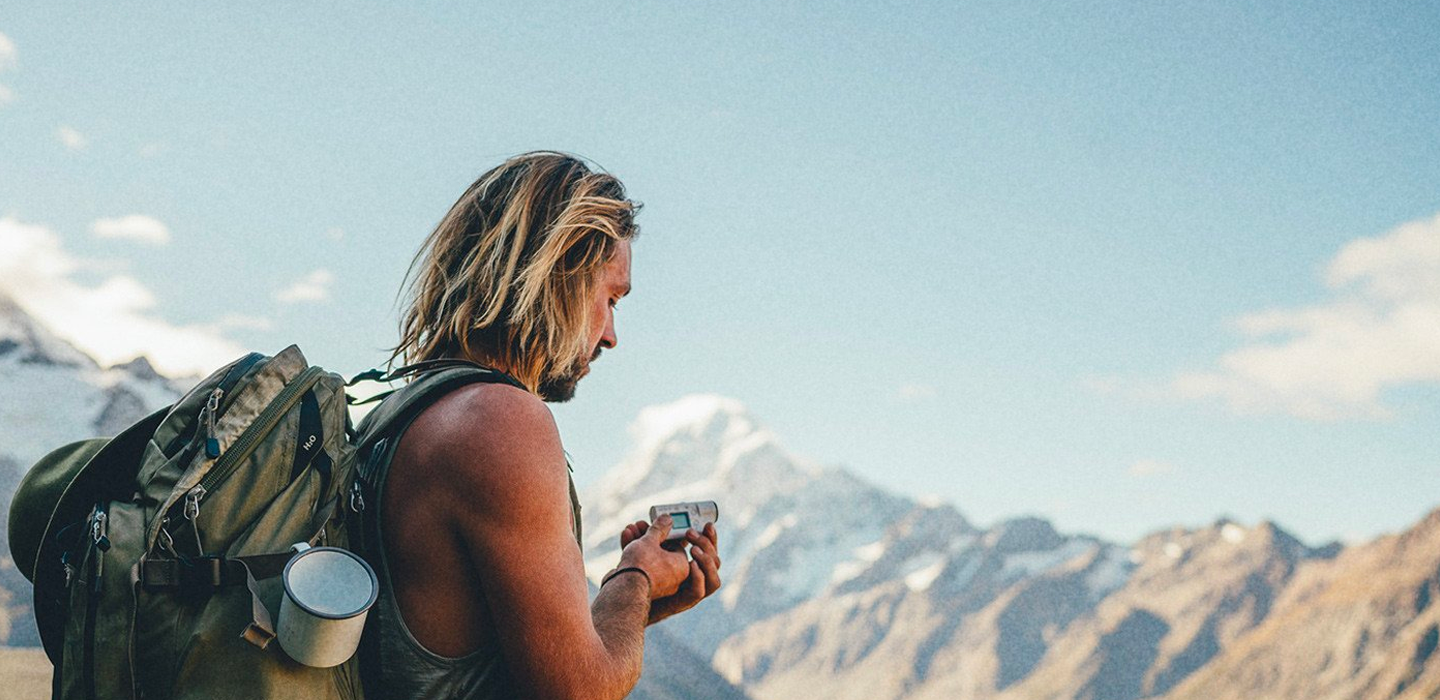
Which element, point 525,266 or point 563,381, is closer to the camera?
point 525,266

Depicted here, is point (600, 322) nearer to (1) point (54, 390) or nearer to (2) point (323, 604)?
(2) point (323, 604)

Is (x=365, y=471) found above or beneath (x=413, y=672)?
above

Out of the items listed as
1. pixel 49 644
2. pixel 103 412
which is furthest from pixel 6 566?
pixel 49 644

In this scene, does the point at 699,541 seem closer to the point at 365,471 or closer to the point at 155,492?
the point at 365,471

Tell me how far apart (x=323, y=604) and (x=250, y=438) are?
372 mm

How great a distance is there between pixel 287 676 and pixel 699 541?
3.88 ft

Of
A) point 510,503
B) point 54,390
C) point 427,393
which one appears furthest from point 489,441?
point 54,390

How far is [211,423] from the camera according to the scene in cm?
243

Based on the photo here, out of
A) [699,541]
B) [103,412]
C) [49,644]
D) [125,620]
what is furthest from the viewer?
[103,412]

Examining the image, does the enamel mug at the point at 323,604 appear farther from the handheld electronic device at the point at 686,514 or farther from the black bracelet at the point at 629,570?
the handheld electronic device at the point at 686,514

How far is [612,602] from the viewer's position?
298 cm

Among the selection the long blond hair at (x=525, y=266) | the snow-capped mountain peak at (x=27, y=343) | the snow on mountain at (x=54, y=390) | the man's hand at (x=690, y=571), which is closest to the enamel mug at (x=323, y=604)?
the long blond hair at (x=525, y=266)

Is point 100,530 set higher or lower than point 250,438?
lower

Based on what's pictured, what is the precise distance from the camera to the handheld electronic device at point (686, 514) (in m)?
3.27
